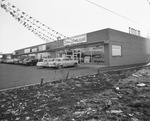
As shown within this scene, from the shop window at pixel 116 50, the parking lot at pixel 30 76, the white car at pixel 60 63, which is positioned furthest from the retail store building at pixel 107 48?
the parking lot at pixel 30 76

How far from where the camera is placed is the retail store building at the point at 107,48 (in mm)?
16812

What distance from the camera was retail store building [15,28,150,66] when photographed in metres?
16.8

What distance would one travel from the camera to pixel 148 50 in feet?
88.4

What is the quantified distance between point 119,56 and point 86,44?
6.22 meters

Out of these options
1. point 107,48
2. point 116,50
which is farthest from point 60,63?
point 116,50

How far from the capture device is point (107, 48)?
1664cm

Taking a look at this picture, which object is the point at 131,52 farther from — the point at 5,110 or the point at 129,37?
the point at 5,110

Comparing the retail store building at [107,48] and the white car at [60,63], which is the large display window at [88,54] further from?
the white car at [60,63]

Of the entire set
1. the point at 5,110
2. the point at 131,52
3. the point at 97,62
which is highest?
the point at 131,52

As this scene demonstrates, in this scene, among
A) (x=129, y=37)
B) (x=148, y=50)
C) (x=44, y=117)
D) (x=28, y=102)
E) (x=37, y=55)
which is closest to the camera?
(x=44, y=117)

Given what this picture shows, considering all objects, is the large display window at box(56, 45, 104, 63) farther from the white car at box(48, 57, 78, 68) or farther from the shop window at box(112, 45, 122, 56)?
the white car at box(48, 57, 78, 68)

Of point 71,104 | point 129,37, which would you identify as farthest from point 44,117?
point 129,37

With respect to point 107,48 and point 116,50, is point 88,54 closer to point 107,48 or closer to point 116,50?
point 107,48

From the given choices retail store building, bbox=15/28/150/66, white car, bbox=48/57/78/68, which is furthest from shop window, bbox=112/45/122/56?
white car, bbox=48/57/78/68
